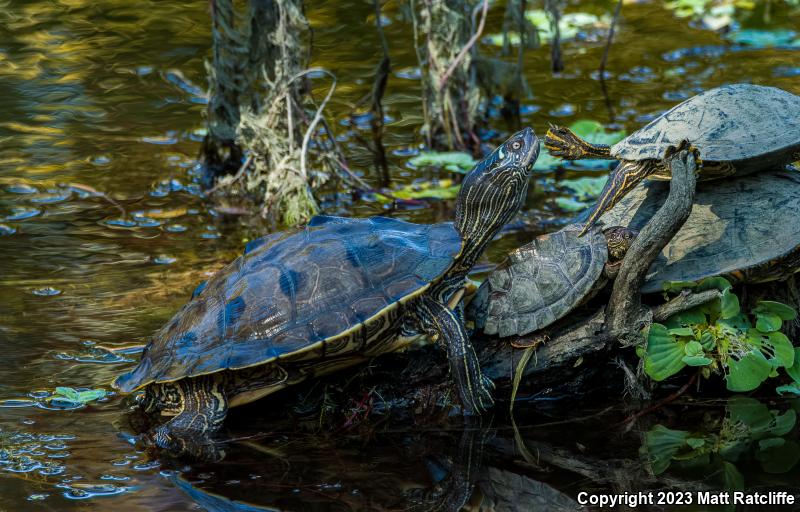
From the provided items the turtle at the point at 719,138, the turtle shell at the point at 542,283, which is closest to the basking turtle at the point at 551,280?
the turtle shell at the point at 542,283

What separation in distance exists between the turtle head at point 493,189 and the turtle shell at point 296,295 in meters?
0.11

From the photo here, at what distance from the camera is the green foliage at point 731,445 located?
12.4ft

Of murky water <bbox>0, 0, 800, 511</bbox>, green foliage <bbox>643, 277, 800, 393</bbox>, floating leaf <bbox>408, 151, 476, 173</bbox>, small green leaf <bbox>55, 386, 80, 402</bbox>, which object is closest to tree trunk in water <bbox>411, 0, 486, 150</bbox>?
floating leaf <bbox>408, 151, 476, 173</bbox>

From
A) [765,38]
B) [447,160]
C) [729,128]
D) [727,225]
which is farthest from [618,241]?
[765,38]

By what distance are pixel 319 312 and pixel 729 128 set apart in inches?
84.8

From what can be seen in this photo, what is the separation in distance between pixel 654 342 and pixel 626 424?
1.31ft

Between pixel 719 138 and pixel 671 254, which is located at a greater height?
pixel 719 138

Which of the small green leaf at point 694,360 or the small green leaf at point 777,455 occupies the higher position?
the small green leaf at point 694,360

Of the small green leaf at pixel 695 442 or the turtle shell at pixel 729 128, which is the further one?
the turtle shell at pixel 729 128

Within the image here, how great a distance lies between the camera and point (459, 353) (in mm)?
4145

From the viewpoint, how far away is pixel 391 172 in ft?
26.0

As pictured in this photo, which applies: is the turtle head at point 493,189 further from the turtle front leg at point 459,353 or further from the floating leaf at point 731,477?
the floating leaf at point 731,477

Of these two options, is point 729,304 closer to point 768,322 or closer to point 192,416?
point 768,322

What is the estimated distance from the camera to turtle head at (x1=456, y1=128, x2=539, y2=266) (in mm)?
4527
